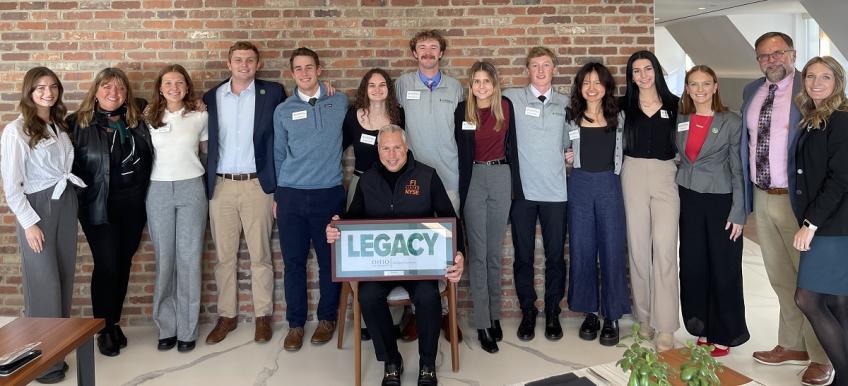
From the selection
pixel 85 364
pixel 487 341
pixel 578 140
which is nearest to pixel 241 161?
pixel 85 364

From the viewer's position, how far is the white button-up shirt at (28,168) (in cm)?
375

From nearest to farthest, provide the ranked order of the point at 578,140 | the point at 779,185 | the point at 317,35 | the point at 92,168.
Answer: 1. the point at 779,185
2. the point at 92,168
3. the point at 578,140
4. the point at 317,35

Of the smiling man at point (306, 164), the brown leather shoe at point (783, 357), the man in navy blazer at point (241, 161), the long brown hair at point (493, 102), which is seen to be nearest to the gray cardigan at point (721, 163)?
the brown leather shoe at point (783, 357)

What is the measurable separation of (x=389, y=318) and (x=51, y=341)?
5.64 feet

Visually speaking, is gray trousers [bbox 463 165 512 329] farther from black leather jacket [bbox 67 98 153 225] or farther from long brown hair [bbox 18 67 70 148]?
long brown hair [bbox 18 67 70 148]

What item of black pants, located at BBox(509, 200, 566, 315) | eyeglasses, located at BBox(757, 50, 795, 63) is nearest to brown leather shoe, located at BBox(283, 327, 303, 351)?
black pants, located at BBox(509, 200, 566, 315)

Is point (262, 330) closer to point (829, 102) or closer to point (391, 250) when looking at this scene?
point (391, 250)

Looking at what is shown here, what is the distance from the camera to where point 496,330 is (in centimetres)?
455

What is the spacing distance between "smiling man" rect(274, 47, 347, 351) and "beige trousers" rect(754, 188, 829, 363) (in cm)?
256

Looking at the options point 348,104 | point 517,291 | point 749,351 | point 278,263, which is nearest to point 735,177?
point 749,351

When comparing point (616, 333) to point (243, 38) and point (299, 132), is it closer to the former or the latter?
point (299, 132)

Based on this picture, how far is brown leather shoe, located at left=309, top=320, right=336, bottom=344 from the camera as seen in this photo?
4512mm

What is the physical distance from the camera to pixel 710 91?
13.0 ft

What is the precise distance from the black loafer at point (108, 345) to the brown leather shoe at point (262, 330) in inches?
34.3
